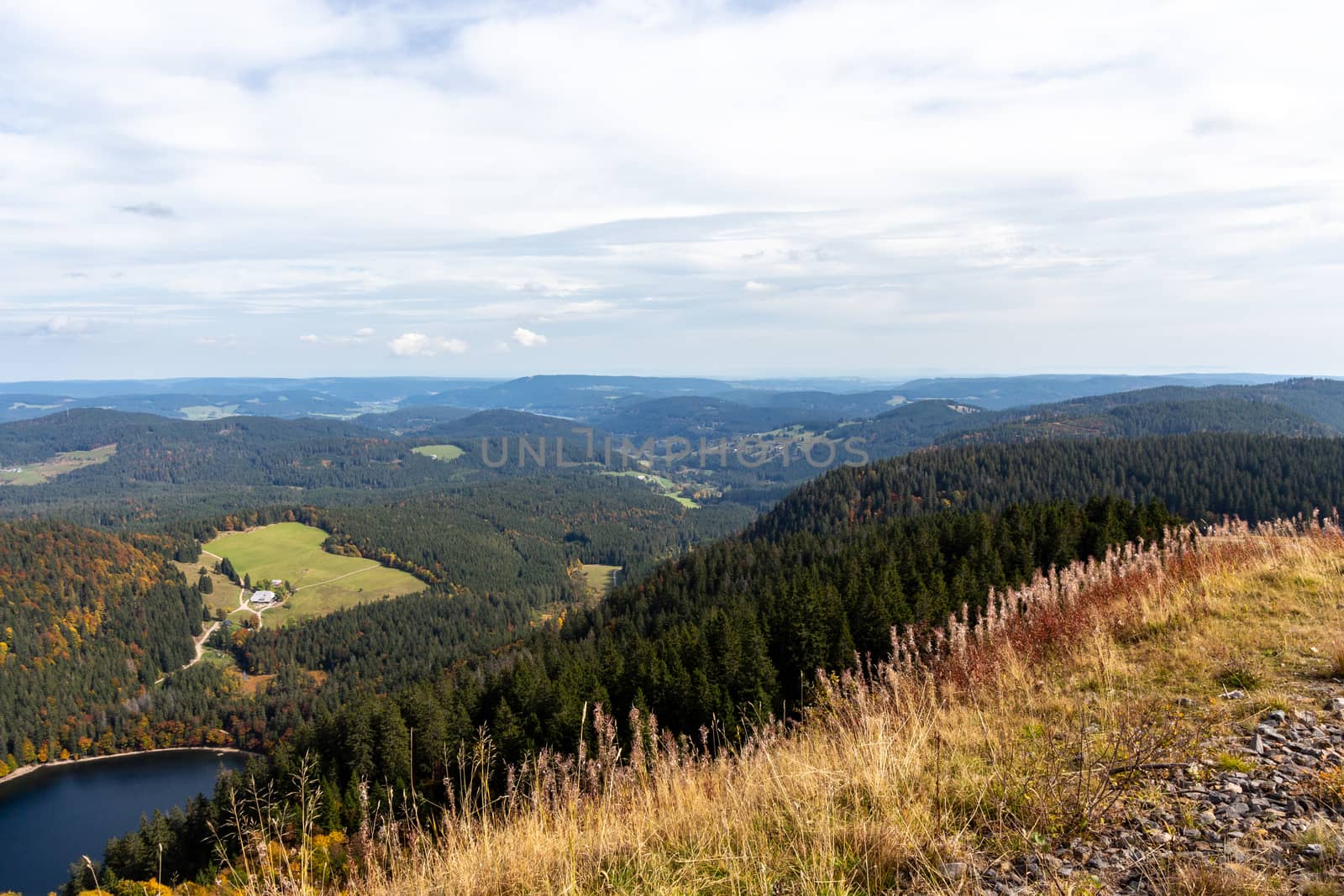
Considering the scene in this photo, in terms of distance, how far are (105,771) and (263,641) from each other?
42557 mm

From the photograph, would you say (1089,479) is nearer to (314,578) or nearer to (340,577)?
(340,577)

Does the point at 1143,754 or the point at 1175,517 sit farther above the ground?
the point at 1143,754

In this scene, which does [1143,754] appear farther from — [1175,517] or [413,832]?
[1175,517]

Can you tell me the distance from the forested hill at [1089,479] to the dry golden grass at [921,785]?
126 metres

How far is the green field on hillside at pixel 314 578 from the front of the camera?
16500 centimetres

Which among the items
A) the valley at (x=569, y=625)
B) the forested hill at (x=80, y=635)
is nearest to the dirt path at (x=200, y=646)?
the valley at (x=569, y=625)

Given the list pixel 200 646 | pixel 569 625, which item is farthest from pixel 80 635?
pixel 569 625

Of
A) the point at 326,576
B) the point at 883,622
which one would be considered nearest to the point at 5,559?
the point at 326,576

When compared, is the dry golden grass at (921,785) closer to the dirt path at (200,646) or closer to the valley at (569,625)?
the valley at (569,625)

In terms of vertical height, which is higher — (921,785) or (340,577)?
(921,785)

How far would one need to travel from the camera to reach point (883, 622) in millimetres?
26562

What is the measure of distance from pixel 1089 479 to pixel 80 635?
239 metres

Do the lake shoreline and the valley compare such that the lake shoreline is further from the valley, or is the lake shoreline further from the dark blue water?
the valley

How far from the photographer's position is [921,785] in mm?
5570
